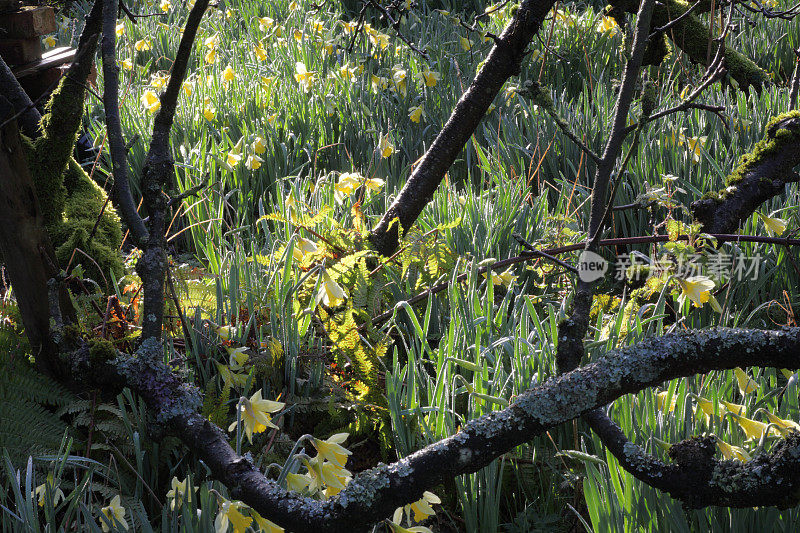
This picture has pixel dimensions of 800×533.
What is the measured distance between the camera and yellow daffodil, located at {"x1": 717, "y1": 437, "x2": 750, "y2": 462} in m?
1.12

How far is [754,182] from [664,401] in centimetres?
98

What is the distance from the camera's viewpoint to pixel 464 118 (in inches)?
75.9

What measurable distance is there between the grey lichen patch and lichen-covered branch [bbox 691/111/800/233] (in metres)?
1.54

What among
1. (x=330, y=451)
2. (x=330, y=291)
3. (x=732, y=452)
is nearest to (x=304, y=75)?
(x=330, y=291)

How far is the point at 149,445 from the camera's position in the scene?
143 centimetres

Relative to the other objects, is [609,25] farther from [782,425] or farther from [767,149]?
[782,425]

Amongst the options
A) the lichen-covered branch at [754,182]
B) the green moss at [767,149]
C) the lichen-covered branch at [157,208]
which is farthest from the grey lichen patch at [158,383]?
the green moss at [767,149]

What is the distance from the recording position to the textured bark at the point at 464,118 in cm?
179

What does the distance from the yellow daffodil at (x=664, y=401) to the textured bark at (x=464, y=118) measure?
870mm

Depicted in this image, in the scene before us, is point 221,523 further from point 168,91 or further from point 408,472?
point 168,91

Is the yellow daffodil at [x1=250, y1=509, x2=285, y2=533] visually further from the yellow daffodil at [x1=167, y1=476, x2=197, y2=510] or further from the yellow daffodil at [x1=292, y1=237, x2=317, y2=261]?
the yellow daffodil at [x1=292, y1=237, x2=317, y2=261]

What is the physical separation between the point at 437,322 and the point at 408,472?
3.45ft

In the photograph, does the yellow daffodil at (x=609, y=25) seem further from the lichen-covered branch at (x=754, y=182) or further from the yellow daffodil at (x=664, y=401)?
the yellow daffodil at (x=664, y=401)

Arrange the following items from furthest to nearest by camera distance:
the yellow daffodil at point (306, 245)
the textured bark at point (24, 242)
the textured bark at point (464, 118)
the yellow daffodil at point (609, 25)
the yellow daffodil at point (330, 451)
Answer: the yellow daffodil at point (609, 25) < the textured bark at point (464, 118) < the yellow daffodil at point (306, 245) < the textured bark at point (24, 242) < the yellow daffodil at point (330, 451)
